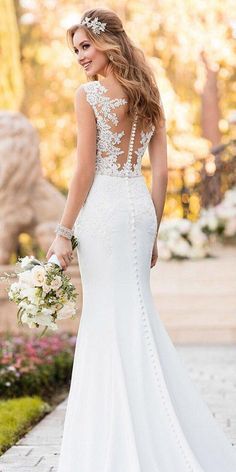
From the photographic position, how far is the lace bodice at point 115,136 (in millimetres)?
4691

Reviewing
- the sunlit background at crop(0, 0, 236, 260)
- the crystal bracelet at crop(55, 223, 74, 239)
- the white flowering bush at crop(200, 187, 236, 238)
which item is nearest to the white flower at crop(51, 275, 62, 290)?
the crystal bracelet at crop(55, 223, 74, 239)

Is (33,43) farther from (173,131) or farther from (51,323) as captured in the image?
(51,323)

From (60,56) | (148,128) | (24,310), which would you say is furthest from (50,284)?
(60,56)

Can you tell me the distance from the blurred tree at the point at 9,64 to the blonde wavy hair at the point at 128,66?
11599 millimetres

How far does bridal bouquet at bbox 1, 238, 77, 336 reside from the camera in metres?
4.54

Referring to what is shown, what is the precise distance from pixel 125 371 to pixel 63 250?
0.59 metres

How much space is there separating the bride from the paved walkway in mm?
832

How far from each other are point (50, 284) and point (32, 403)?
2830mm

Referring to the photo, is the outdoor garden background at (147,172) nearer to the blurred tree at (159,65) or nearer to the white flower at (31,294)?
the blurred tree at (159,65)

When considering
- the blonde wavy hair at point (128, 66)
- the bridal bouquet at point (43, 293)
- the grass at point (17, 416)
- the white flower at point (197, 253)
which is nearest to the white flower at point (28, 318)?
the bridal bouquet at point (43, 293)

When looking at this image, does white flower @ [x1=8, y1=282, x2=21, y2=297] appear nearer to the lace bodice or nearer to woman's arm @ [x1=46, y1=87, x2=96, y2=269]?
woman's arm @ [x1=46, y1=87, x2=96, y2=269]

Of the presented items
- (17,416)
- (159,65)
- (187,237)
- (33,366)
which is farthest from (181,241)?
(159,65)

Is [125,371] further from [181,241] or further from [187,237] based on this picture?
[187,237]

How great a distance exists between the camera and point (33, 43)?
2603 cm
